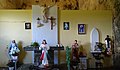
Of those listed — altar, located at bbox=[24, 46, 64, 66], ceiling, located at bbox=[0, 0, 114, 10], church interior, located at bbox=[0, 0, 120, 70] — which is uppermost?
ceiling, located at bbox=[0, 0, 114, 10]

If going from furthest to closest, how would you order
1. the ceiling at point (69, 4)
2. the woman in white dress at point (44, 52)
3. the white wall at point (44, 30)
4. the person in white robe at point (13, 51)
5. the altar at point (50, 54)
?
the ceiling at point (69, 4), the white wall at point (44, 30), the person in white robe at point (13, 51), the altar at point (50, 54), the woman in white dress at point (44, 52)

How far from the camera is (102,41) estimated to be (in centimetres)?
1159

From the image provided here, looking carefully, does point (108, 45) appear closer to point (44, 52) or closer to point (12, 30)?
point (44, 52)

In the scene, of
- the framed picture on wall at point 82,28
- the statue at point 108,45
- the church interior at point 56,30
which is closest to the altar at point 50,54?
the church interior at point 56,30

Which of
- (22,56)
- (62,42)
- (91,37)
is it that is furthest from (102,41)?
(22,56)

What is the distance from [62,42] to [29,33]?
1526 mm

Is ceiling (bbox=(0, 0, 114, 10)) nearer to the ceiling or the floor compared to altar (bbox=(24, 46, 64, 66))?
nearer to the ceiling

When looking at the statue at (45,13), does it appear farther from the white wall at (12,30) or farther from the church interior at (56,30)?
the white wall at (12,30)

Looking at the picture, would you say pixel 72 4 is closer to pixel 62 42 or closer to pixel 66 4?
pixel 66 4

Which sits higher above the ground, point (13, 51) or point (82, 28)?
point (82, 28)

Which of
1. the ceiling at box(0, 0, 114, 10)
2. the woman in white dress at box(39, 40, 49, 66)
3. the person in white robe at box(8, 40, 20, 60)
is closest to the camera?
the woman in white dress at box(39, 40, 49, 66)

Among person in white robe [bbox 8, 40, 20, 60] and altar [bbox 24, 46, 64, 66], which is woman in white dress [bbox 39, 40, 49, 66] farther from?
person in white robe [bbox 8, 40, 20, 60]

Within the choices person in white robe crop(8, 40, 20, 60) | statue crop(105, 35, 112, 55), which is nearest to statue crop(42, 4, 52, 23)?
person in white robe crop(8, 40, 20, 60)

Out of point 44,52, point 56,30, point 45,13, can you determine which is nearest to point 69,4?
point 45,13
